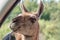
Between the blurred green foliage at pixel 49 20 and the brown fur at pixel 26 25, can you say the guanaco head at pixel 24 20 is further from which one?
the blurred green foliage at pixel 49 20

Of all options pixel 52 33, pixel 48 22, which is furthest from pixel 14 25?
pixel 48 22

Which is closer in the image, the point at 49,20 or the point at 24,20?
the point at 24,20

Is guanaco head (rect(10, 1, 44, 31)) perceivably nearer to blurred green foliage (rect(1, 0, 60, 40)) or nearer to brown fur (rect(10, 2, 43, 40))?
brown fur (rect(10, 2, 43, 40))

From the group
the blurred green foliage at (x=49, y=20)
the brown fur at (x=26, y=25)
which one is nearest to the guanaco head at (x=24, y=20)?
the brown fur at (x=26, y=25)

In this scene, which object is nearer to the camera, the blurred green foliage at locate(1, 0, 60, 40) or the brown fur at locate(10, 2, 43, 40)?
the brown fur at locate(10, 2, 43, 40)

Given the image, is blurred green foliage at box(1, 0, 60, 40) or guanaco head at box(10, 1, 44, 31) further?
blurred green foliage at box(1, 0, 60, 40)

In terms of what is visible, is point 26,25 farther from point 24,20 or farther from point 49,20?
point 49,20


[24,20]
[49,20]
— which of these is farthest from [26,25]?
[49,20]

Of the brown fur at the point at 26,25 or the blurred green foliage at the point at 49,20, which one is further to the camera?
the blurred green foliage at the point at 49,20

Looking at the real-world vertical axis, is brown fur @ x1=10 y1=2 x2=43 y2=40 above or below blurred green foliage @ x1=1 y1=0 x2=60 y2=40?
below

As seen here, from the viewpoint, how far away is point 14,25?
0.69m

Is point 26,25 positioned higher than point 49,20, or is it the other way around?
point 49,20

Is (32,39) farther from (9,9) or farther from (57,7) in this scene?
(57,7)

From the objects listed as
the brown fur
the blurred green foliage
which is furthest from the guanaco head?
the blurred green foliage
